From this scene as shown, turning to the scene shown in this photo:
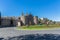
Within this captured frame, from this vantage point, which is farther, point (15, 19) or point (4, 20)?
point (15, 19)

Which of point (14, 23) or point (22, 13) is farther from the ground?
point (22, 13)

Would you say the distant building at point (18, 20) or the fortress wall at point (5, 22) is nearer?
the fortress wall at point (5, 22)

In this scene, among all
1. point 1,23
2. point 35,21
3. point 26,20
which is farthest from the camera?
point 35,21

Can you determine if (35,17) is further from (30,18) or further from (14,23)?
(14,23)

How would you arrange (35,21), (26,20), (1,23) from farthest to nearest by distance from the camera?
1. (35,21)
2. (26,20)
3. (1,23)

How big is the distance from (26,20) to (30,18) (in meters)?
3.00

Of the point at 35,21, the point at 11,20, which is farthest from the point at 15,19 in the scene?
the point at 35,21

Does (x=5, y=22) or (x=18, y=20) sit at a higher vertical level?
(x=18, y=20)

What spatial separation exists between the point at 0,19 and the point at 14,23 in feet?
29.1

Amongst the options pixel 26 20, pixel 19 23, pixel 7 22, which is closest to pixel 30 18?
pixel 26 20

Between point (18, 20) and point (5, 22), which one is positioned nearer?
Answer: point (5, 22)

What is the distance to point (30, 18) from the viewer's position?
82.9m

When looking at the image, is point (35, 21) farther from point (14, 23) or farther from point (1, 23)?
point (1, 23)

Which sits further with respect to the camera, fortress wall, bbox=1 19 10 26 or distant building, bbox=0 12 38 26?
distant building, bbox=0 12 38 26
